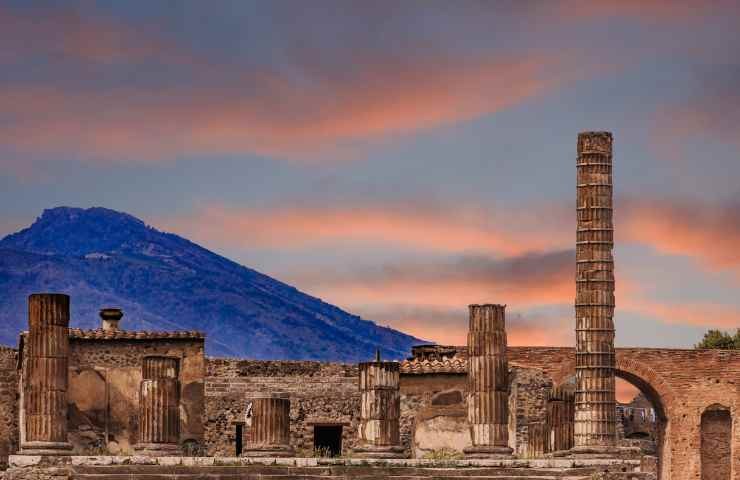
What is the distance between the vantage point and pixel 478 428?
35.8m

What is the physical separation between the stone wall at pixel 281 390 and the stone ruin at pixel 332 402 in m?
0.03

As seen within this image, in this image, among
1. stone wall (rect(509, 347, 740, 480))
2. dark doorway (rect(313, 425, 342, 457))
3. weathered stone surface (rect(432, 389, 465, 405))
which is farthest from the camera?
stone wall (rect(509, 347, 740, 480))

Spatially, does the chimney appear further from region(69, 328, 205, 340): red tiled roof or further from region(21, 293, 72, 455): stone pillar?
region(21, 293, 72, 455): stone pillar

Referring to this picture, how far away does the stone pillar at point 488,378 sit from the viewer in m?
35.7

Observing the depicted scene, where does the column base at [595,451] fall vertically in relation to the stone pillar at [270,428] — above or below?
below

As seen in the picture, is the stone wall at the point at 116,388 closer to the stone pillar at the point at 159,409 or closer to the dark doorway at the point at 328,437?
the dark doorway at the point at 328,437

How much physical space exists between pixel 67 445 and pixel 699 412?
23763 millimetres

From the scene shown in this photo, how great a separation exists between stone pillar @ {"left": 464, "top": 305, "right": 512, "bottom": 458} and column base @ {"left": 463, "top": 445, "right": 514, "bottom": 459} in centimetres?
3

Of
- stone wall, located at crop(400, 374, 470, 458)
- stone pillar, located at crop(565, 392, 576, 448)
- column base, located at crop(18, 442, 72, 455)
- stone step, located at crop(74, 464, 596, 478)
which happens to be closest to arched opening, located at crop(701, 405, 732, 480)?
stone wall, located at crop(400, 374, 470, 458)

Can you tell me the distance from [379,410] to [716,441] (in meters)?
20.5

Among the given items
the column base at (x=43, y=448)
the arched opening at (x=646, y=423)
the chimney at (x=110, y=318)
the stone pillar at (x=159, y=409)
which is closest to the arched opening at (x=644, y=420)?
the arched opening at (x=646, y=423)

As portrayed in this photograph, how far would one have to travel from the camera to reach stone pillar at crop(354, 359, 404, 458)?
118 feet

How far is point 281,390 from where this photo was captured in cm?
4325

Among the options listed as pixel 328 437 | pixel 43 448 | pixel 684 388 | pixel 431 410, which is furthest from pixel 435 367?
pixel 684 388
